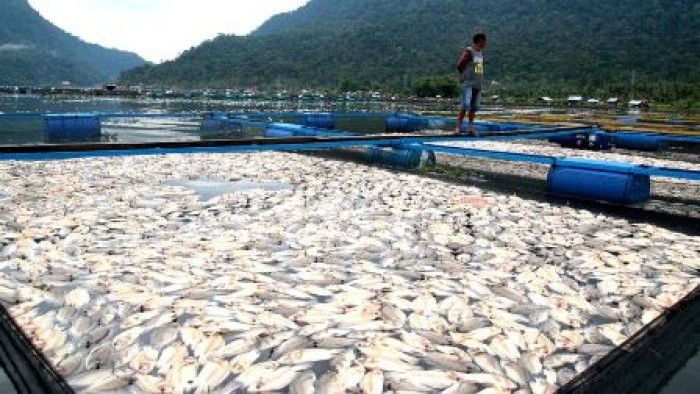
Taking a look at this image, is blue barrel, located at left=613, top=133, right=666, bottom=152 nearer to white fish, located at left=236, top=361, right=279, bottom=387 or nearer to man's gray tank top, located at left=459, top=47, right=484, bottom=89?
man's gray tank top, located at left=459, top=47, right=484, bottom=89

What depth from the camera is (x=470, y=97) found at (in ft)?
31.6

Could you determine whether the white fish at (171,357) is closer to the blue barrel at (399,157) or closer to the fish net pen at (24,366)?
the fish net pen at (24,366)

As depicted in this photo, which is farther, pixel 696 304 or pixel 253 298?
pixel 696 304

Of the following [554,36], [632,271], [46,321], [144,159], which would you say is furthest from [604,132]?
[554,36]

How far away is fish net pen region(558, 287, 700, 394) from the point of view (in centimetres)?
307

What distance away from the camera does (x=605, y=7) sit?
106m

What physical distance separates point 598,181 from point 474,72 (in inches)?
116

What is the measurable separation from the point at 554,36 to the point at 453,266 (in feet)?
348

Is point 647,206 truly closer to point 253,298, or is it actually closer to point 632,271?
point 632,271

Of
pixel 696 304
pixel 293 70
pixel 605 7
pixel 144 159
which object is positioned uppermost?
pixel 605 7

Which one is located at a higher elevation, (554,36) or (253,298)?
(554,36)

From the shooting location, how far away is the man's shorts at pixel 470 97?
9508mm

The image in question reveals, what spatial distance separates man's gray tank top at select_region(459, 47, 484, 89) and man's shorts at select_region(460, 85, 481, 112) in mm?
91

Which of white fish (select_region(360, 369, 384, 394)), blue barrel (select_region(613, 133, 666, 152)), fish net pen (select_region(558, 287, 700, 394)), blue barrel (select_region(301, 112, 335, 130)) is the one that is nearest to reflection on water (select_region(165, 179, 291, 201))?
white fish (select_region(360, 369, 384, 394))
